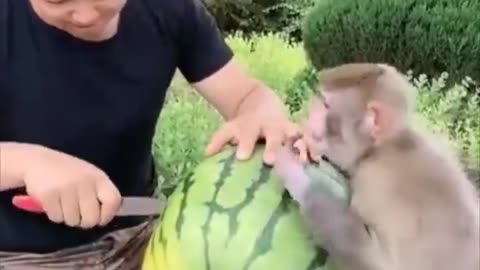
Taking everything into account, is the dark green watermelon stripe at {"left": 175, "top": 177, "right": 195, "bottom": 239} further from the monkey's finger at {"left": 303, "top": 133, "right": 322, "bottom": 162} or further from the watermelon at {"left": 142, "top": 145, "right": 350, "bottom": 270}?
the monkey's finger at {"left": 303, "top": 133, "right": 322, "bottom": 162}

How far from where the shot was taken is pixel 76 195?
4.86 feet

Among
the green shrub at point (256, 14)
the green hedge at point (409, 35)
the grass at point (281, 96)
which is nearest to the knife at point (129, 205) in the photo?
the grass at point (281, 96)

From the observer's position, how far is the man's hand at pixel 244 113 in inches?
63.8

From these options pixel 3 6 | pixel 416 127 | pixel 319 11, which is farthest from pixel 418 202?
pixel 319 11

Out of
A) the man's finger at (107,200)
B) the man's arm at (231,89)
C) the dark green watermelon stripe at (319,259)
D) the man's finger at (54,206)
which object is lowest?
the man's arm at (231,89)

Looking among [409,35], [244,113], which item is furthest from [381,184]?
[409,35]

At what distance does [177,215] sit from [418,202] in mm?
A: 300

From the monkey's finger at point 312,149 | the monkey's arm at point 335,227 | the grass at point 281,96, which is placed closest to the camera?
the monkey's arm at point 335,227

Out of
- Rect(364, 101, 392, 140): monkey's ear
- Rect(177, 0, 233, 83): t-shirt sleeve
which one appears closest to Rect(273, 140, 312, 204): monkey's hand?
Rect(364, 101, 392, 140): monkey's ear

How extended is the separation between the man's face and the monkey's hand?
0.33 meters

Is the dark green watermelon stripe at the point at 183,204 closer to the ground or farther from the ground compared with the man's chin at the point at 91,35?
closer to the ground

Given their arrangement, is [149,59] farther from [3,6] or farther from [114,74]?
[3,6]

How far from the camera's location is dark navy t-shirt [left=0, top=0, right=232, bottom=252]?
5.81 feet

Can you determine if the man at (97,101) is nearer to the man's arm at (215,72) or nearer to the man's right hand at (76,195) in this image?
the man's arm at (215,72)
